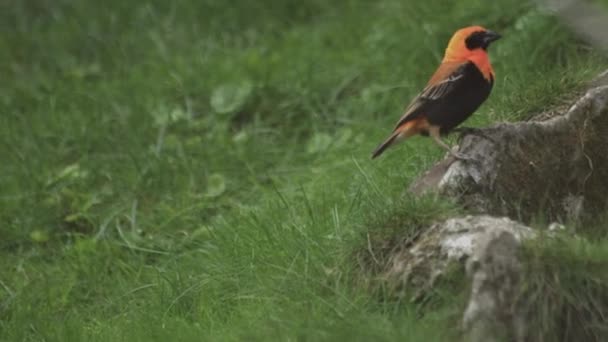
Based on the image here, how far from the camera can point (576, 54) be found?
616 cm

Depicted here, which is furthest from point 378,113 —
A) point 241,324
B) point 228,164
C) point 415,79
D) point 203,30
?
point 241,324

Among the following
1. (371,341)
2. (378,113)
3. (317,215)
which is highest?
(371,341)

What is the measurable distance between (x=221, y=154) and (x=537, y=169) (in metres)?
2.71

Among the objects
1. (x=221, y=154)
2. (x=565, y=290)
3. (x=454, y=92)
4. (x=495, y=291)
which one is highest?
(x=454, y=92)

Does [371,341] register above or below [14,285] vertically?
above

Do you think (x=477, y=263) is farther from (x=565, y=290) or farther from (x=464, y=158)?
(x=464, y=158)

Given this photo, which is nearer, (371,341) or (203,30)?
(371,341)

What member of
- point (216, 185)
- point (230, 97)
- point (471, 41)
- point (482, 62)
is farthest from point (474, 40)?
point (230, 97)

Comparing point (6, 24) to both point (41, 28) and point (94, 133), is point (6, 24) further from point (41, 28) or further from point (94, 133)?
point (94, 133)

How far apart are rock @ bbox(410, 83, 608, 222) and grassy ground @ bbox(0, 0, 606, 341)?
0.64ft

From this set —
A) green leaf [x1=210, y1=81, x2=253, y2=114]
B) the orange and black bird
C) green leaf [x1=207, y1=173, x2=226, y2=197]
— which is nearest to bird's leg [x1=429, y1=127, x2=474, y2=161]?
the orange and black bird

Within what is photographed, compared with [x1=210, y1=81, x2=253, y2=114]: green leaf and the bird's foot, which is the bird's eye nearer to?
the bird's foot

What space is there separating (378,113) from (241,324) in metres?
2.93

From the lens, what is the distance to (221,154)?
6.77m
